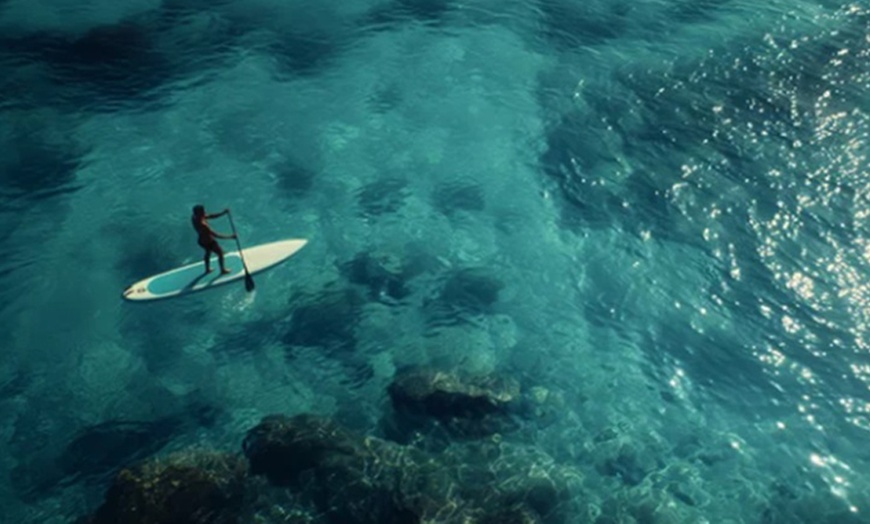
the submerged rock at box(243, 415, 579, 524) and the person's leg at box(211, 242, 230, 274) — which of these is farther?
the person's leg at box(211, 242, 230, 274)

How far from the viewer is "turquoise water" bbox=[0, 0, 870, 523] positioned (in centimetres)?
1884

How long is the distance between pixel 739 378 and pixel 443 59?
803 inches

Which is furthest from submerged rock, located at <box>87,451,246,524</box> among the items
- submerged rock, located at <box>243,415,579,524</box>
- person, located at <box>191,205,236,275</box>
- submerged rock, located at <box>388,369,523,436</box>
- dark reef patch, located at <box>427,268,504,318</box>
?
dark reef patch, located at <box>427,268,504,318</box>

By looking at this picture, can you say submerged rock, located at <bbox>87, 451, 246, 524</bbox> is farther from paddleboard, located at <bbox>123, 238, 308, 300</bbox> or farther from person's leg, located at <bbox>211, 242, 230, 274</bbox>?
person's leg, located at <bbox>211, 242, 230, 274</bbox>

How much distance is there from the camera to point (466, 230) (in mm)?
24703

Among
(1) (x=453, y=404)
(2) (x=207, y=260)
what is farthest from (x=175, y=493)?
(2) (x=207, y=260)

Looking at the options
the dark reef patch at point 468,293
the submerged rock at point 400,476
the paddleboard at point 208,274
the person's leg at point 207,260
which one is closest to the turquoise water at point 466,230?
the dark reef patch at point 468,293

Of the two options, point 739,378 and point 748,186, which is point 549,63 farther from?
point 739,378

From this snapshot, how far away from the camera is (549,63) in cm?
3200

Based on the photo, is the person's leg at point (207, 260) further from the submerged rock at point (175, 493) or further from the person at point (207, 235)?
the submerged rock at point (175, 493)

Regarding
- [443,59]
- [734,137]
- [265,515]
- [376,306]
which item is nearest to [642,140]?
[734,137]

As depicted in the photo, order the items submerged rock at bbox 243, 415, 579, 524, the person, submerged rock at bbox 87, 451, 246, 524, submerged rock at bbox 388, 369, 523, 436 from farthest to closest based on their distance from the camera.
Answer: the person, submerged rock at bbox 388, 369, 523, 436, submerged rock at bbox 243, 415, 579, 524, submerged rock at bbox 87, 451, 246, 524

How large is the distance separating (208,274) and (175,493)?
8.02 meters

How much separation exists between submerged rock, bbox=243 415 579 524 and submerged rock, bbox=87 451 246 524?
0.98 m
